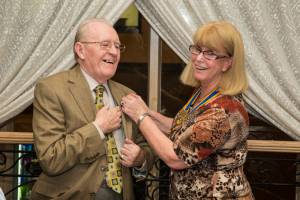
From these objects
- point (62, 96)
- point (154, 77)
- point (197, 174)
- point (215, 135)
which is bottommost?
point (197, 174)

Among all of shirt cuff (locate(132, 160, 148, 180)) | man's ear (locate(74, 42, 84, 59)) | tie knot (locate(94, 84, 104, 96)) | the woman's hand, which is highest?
man's ear (locate(74, 42, 84, 59))

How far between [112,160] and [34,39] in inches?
47.2

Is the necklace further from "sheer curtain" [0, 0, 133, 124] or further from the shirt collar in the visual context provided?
"sheer curtain" [0, 0, 133, 124]

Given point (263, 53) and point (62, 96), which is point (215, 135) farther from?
point (263, 53)

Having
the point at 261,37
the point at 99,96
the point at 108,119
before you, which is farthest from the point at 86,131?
the point at 261,37

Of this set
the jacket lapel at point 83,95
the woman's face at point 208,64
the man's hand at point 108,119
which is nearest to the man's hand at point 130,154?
the man's hand at point 108,119

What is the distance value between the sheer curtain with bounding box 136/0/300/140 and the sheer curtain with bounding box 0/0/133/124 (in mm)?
307

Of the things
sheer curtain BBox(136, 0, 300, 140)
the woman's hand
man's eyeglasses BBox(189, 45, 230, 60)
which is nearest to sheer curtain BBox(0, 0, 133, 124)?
sheer curtain BBox(136, 0, 300, 140)

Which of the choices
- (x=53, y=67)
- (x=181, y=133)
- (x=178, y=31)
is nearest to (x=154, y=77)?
(x=178, y=31)

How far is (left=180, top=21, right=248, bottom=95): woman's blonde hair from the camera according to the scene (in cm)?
235

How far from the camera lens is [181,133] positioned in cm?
241

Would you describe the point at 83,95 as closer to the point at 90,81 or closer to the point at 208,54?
the point at 90,81

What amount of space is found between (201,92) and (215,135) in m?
0.31

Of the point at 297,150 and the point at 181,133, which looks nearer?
the point at 181,133
